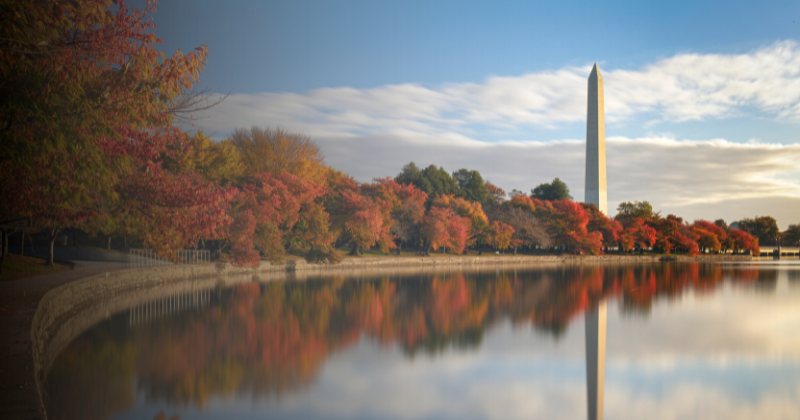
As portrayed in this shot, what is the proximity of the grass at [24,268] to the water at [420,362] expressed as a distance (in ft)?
17.2

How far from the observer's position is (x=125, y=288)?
69.7 ft

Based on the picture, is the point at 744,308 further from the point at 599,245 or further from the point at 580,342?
the point at 599,245

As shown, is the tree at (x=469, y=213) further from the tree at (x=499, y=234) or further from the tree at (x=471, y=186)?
the tree at (x=471, y=186)

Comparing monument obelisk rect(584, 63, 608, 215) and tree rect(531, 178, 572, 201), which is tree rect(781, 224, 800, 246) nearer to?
tree rect(531, 178, 572, 201)

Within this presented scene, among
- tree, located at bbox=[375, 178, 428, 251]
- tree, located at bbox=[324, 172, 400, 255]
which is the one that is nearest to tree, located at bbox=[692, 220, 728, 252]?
tree, located at bbox=[375, 178, 428, 251]

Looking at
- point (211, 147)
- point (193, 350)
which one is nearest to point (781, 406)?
point (193, 350)

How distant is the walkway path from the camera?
5.76 m

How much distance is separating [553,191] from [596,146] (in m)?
20.4

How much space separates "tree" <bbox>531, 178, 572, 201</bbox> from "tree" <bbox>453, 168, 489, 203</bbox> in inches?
383

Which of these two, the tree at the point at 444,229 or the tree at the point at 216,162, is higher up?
the tree at the point at 216,162

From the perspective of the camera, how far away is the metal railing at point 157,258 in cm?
2876

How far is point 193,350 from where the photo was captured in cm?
1093

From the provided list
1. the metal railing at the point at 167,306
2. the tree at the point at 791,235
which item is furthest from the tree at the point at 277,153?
the tree at the point at 791,235

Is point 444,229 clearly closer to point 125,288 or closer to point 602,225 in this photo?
point 602,225
